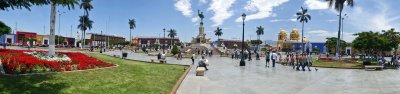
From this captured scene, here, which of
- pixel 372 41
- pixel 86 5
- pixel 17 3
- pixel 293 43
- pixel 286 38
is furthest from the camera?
pixel 286 38

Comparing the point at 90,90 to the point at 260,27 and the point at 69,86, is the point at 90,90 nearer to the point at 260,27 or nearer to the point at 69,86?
the point at 69,86

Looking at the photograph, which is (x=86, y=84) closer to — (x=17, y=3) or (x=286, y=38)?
(x=17, y=3)

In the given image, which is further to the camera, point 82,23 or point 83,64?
point 82,23

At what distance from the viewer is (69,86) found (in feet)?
32.0

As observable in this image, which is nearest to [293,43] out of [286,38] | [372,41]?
[286,38]

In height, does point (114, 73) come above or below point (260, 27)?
below

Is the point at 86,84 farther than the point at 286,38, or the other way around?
the point at 286,38

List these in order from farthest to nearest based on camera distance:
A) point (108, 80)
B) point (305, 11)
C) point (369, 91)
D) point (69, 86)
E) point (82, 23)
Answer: point (82, 23), point (305, 11), point (369, 91), point (108, 80), point (69, 86)

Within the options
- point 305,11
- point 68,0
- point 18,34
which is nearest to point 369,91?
point 68,0

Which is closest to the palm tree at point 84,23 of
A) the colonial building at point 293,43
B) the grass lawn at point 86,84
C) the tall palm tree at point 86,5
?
the tall palm tree at point 86,5

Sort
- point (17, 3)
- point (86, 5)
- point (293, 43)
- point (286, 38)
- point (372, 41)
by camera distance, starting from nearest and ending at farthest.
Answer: point (17, 3) → point (372, 41) → point (86, 5) → point (293, 43) → point (286, 38)

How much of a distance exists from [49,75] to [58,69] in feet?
3.57

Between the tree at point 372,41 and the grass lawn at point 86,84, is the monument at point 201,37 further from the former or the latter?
the grass lawn at point 86,84

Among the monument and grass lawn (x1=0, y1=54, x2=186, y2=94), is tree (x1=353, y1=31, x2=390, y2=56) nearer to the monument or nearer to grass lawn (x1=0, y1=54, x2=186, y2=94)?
grass lawn (x1=0, y1=54, x2=186, y2=94)
